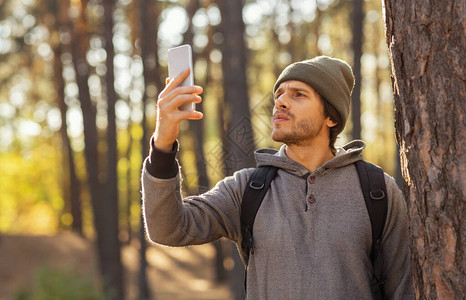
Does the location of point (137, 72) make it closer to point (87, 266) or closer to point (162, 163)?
point (87, 266)

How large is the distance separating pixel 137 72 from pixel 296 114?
23.2 m

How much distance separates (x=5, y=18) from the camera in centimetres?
2489

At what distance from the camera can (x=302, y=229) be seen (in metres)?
3.14

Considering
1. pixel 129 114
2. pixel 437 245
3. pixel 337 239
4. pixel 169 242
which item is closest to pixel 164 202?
→ pixel 169 242

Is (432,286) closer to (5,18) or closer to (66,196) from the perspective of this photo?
(5,18)

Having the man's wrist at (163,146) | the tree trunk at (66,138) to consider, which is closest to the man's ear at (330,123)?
the man's wrist at (163,146)

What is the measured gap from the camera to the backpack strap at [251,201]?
3.19 meters

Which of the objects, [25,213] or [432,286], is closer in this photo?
[432,286]

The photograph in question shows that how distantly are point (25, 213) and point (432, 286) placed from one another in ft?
A: 155

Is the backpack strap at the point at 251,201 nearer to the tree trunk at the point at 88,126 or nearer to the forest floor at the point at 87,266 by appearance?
the tree trunk at the point at 88,126

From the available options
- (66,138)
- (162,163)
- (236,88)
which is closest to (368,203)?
(162,163)

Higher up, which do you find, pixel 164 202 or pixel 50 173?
pixel 164 202

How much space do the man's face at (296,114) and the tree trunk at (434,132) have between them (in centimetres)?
61

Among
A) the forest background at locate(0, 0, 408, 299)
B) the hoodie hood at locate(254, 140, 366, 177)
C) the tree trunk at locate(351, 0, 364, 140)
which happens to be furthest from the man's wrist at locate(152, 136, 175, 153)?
the tree trunk at locate(351, 0, 364, 140)
